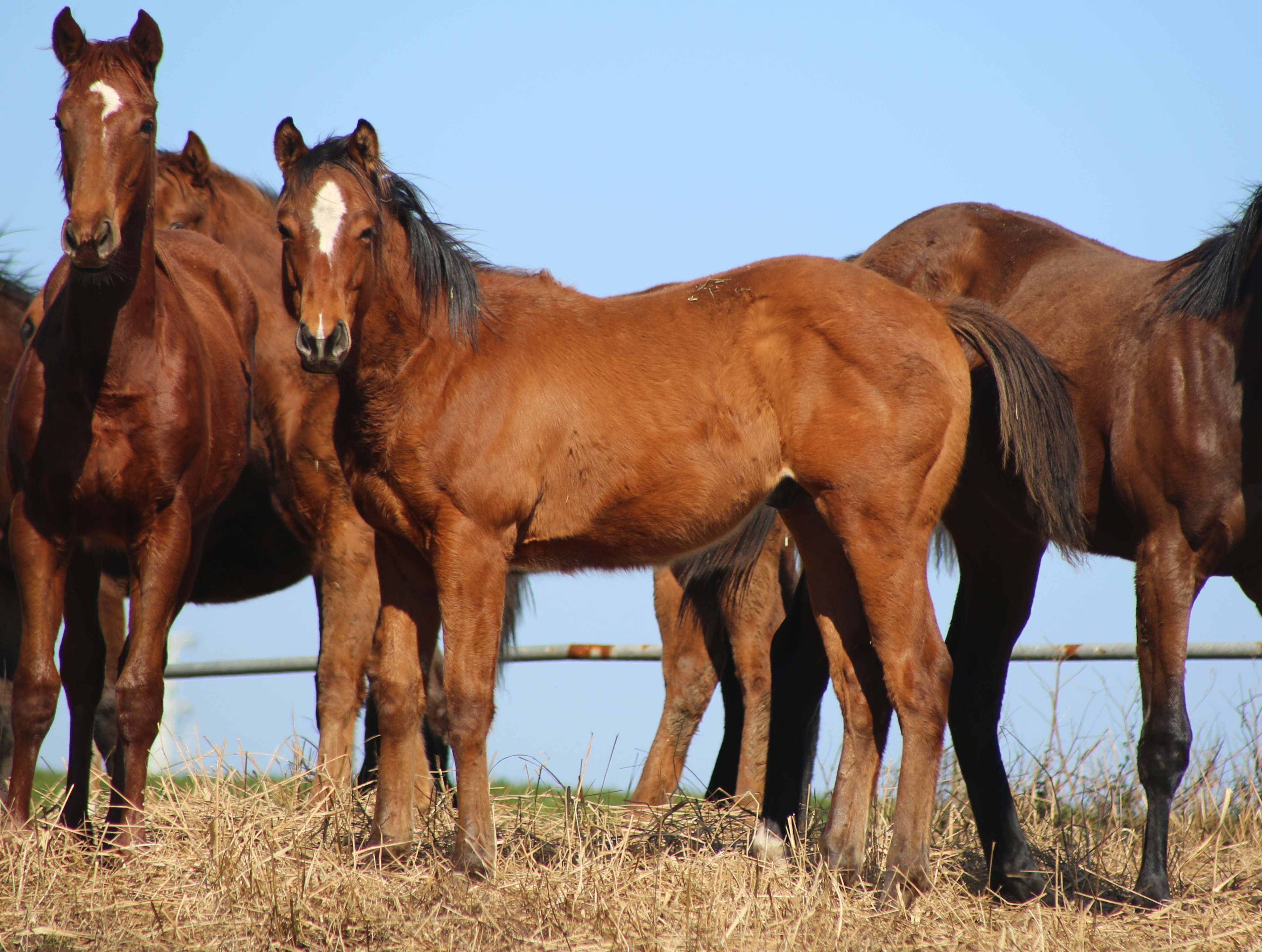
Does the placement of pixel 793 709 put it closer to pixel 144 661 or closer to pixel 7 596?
pixel 144 661

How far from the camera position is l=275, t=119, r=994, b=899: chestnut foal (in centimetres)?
419

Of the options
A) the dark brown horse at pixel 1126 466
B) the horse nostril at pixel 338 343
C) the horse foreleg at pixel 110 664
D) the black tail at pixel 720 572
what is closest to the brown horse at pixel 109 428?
the horse nostril at pixel 338 343

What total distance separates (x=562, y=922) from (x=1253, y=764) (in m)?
4.12

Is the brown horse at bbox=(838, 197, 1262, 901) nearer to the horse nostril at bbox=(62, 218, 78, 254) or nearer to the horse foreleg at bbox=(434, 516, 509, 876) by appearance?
the horse foreleg at bbox=(434, 516, 509, 876)

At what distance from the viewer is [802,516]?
15.9 feet

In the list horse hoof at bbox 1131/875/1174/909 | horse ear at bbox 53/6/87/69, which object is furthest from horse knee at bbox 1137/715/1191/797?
horse ear at bbox 53/6/87/69

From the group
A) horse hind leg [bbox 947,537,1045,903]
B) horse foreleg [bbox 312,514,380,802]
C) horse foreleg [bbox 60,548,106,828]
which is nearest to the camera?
horse foreleg [bbox 60,548,106,828]

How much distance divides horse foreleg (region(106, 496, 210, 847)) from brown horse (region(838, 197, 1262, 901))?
3180 millimetres

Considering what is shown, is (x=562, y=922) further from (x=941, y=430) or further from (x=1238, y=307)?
(x=1238, y=307)

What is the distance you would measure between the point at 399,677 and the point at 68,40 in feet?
8.56

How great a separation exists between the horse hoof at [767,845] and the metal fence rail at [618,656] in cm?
232

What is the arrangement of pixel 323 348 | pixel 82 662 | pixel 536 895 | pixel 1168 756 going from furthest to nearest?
pixel 82 662 < pixel 1168 756 < pixel 323 348 < pixel 536 895

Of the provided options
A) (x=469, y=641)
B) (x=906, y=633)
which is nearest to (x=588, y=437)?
(x=469, y=641)

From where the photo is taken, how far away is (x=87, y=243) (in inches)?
166
